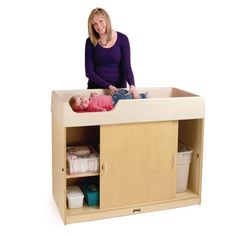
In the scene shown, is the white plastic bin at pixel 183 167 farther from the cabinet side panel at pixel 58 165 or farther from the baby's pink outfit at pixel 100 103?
the cabinet side panel at pixel 58 165

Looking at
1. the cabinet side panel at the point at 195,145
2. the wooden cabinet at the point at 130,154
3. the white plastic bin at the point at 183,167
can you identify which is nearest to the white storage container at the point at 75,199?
the wooden cabinet at the point at 130,154

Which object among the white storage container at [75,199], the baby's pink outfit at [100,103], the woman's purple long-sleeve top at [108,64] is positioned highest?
the woman's purple long-sleeve top at [108,64]

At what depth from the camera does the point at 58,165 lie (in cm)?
367

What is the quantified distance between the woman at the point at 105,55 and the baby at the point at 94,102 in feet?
0.57

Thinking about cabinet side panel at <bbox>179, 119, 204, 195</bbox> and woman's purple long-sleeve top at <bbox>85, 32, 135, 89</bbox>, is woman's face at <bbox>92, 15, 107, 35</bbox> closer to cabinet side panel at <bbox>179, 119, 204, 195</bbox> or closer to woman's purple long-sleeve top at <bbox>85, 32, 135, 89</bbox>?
woman's purple long-sleeve top at <bbox>85, 32, 135, 89</bbox>

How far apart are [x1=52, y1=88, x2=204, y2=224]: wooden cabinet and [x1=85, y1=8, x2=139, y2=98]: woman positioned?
0.21 meters

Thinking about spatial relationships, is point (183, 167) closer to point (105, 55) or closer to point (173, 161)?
point (173, 161)

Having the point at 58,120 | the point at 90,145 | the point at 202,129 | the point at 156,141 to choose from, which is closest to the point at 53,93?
the point at 58,120

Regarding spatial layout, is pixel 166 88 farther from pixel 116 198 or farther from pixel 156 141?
pixel 116 198

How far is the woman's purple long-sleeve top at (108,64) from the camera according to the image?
3953mm

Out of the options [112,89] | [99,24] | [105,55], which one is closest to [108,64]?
[105,55]

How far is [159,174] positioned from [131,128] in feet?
1.52

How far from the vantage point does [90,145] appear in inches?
157

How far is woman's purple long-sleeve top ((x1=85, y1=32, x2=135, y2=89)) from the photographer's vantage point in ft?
13.0
